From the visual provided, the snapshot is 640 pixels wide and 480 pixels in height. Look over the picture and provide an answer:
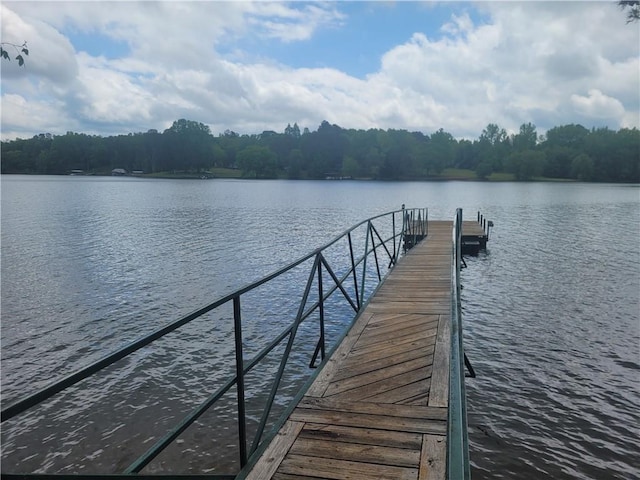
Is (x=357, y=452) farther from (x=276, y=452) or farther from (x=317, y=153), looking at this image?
(x=317, y=153)

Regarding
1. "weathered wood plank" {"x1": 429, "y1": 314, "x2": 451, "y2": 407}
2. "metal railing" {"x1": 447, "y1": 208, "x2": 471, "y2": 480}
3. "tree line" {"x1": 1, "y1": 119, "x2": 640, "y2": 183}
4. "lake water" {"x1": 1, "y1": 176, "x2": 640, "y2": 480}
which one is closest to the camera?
"metal railing" {"x1": 447, "y1": 208, "x2": 471, "y2": 480}

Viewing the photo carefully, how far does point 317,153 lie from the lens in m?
157

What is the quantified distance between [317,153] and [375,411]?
510 ft

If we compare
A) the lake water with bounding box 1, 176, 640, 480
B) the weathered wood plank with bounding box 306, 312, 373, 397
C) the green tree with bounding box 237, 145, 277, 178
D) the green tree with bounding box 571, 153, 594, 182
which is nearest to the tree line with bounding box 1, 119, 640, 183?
the green tree with bounding box 237, 145, 277, 178

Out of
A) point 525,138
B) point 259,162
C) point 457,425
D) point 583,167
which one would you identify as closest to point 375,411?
point 457,425

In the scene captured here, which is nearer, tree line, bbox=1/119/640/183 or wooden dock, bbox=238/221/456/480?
wooden dock, bbox=238/221/456/480

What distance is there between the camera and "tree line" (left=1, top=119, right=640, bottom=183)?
5595 inches

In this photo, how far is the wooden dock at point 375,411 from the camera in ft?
11.3

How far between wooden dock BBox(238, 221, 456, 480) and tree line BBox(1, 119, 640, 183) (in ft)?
447

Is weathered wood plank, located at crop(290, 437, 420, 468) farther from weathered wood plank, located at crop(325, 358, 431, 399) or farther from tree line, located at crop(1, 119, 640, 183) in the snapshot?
tree line, located at crop(1, 119, 640, 183)

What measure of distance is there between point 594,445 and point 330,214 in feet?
118

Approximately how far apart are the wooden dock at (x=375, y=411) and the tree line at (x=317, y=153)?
13611 centimetres

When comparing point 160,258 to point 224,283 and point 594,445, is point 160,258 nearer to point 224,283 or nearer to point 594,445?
point 224,283

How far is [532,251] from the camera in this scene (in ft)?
69.8
